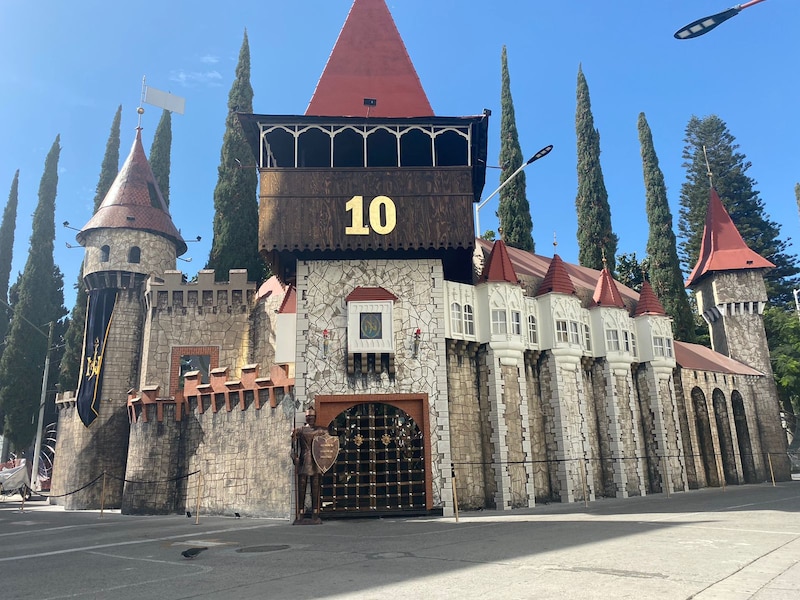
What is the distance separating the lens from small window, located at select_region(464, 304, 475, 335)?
2323 centimetres

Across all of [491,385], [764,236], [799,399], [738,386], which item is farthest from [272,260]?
[764,236]

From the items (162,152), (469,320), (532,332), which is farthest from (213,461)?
(162,152)

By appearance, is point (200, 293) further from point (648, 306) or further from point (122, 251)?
point (648, 306)

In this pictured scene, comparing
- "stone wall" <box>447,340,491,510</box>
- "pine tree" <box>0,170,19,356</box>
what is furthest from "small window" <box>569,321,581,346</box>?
"pine tree" <box>0,170,19,356</box>

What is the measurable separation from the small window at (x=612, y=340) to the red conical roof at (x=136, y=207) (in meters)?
25.2

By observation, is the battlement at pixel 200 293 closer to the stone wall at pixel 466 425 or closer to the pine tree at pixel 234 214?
the pine tree at pixel 234 214

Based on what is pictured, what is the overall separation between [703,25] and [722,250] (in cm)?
3610

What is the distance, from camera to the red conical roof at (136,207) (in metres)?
33.7

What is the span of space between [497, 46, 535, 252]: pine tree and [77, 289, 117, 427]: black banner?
1023 inches

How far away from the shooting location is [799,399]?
154 ft

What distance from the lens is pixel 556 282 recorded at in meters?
26.2

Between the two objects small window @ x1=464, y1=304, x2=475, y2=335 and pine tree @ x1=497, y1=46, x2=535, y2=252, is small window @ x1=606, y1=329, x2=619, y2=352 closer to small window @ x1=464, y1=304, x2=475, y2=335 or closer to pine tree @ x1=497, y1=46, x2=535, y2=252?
small window @ x1=464, y1=304, x2=475, y2=335

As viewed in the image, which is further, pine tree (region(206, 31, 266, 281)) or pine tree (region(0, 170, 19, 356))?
pine tree (region(0, 170, 19, 356))

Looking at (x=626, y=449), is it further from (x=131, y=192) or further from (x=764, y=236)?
(x=764, y=236)
